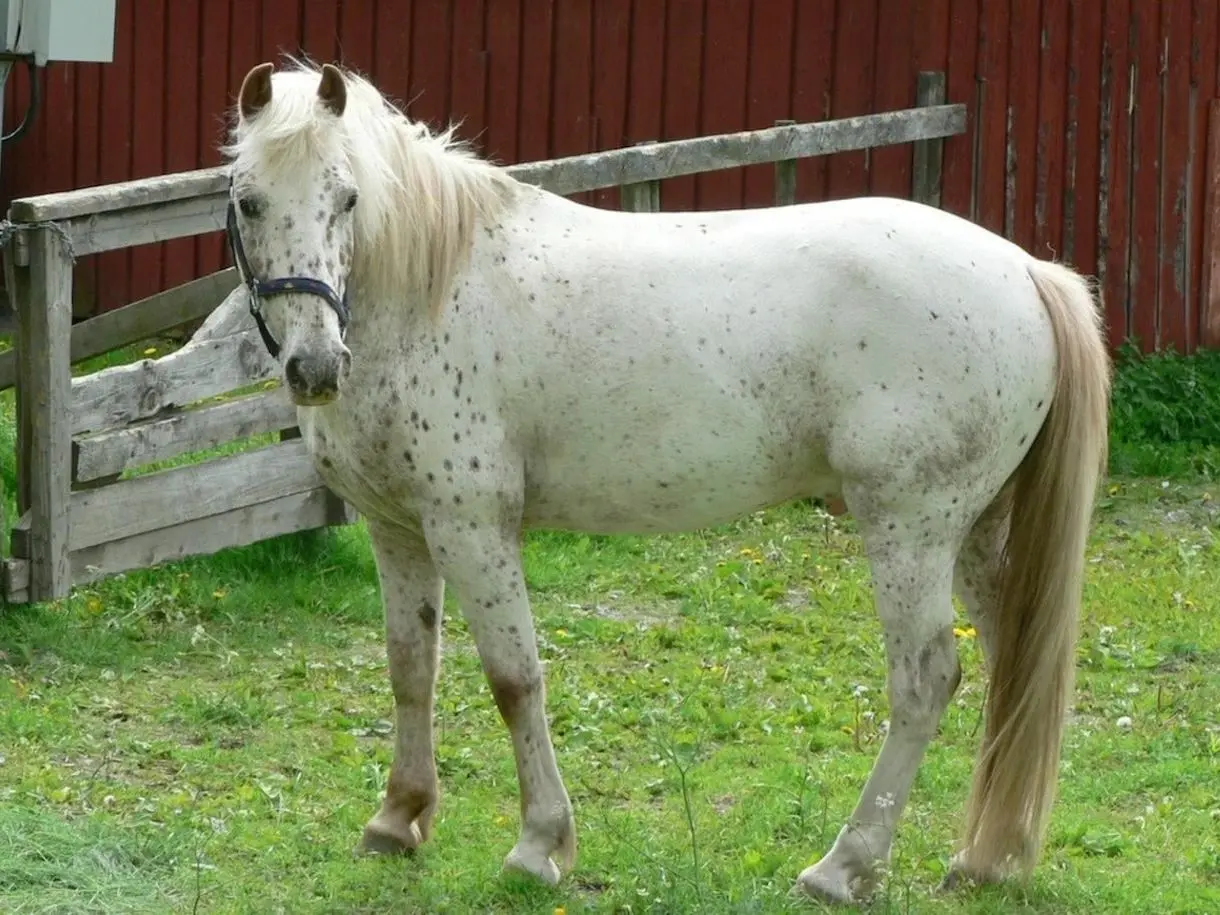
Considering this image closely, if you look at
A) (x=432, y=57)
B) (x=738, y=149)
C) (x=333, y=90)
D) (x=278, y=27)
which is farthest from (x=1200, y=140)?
(x=333, y=90)

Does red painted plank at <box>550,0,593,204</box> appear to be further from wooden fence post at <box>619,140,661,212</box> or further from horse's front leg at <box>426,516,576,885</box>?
horse's front leg at <box>426,516,576,885</box>

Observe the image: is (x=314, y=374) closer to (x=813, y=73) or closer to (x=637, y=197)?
(x=637, y=197)

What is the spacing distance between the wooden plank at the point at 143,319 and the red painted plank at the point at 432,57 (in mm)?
4569

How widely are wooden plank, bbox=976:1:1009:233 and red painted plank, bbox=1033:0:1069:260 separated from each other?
0.23m

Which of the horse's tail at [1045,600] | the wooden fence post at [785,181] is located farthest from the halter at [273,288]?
the wooden fence post at [785,181]

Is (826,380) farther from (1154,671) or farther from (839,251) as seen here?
(1154,671)

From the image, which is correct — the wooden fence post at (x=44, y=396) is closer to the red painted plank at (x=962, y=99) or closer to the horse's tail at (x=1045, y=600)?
the horse's tail at (x=1045, y=600)

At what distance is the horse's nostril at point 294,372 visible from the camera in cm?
409

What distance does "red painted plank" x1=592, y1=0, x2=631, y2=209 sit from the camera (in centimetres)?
1102

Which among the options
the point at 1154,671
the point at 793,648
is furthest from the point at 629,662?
the point at 1154,671

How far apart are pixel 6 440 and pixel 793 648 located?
12.7ft

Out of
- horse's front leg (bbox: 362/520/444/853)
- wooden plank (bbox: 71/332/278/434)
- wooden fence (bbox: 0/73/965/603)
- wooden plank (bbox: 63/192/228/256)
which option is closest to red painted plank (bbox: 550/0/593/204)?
wooden fence (bbox: 0/73/965/603)

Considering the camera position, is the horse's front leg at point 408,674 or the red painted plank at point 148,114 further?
the red painted plank at point 148,114

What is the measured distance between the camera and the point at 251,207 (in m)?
4.22
